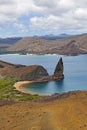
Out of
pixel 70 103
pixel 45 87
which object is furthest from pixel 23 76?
pixel 70 103

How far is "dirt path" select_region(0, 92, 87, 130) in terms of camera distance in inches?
1538

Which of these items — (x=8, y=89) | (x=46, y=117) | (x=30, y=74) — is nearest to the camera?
(x=46, y=117)

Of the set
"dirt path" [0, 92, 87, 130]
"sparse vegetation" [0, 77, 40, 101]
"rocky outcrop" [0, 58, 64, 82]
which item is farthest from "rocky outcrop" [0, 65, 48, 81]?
"dirt path" [0, 92, 87, 130]

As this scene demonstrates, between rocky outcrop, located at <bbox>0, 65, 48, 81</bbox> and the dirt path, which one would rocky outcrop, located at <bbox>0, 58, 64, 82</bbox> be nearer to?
rocky outcrop, located at <bbox>0, 65, 48, 81</bbox>

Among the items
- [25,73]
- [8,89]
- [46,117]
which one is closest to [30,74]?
[25,73]

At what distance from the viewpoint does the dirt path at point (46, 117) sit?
128 feet

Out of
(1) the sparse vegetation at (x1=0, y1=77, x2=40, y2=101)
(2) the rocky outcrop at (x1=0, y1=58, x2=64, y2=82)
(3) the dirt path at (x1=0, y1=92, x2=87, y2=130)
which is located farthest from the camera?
A: (2) the rocky outcrop at (x1=0, y1=58, x2=64, y2=82)

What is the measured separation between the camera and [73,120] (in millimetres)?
40438

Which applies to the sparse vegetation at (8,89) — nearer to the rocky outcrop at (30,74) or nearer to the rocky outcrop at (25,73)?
the rocky outcrop at (25,73)

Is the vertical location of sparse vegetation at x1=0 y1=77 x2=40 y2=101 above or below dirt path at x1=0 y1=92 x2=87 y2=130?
below

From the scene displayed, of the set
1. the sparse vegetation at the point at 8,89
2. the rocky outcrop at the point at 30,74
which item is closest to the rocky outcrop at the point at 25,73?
the rocky outcrop at the point at 30,74

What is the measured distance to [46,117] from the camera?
43.2 meters

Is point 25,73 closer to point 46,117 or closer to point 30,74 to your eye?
point 30,74

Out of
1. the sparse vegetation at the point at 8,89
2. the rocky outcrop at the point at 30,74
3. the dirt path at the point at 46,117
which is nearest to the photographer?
the dirt path at the point at 46,117
